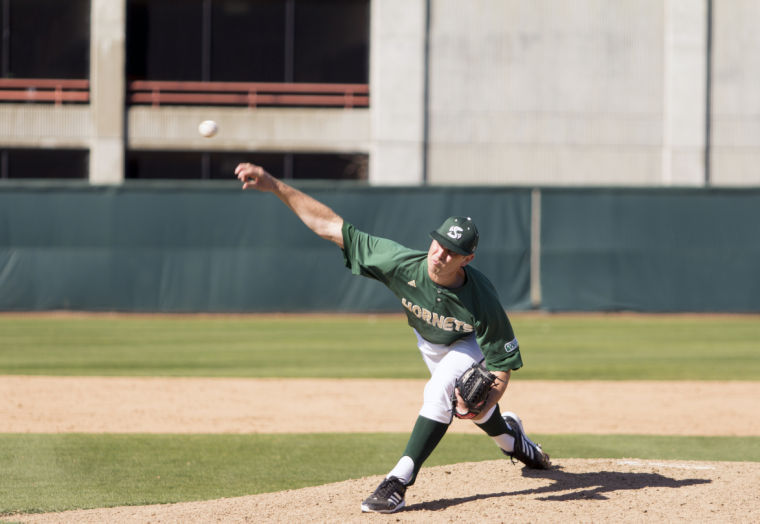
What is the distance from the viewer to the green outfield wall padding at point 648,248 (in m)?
17.5

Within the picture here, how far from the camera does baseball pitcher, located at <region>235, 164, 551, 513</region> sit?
4.46 m

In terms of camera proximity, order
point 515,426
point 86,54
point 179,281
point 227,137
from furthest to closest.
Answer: point 86,54 → point 227,137 → point 179,281 → point 515,426

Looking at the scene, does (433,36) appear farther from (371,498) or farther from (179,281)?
(371,498)

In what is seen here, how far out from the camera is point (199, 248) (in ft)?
56.4

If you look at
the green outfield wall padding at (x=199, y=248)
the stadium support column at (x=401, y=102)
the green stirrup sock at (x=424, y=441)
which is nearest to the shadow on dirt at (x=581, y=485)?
the green stirrup sock at (x=424, y=441)

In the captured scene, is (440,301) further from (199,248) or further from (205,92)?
(205,92)

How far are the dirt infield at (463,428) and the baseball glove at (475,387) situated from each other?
0.50 m

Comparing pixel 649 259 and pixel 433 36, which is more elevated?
pixel 433 36

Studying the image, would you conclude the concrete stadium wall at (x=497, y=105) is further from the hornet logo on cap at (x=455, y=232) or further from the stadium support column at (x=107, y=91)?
the hornet logo on cap at (x=455, y=232)

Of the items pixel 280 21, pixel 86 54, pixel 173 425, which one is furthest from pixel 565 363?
pixel 86 54

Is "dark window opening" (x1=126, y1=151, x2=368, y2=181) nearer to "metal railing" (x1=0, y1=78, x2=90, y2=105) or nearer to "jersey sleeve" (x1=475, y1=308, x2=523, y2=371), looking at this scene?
"metal railing" (x1=0, y1=78, x2=90, y2=105)

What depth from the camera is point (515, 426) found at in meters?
5.23

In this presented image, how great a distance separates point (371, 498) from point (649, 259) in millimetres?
14142

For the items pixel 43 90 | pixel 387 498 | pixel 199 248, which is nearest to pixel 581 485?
pixel 387 498
